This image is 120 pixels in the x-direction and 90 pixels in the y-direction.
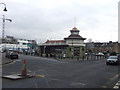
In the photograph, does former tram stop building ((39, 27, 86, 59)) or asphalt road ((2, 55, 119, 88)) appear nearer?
asphalt road ((2, 55, 119, 88))

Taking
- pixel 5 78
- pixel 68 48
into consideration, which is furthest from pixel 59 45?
pixel 5 78

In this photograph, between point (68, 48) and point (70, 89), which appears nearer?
point (70, 89)

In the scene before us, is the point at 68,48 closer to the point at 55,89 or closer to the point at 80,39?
the point at 80,39

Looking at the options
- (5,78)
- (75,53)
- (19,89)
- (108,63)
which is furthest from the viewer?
(75,53)

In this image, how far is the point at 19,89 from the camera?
7156 mm

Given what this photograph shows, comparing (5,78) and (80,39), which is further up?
(80,39)

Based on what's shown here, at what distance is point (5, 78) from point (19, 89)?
9.59 feet

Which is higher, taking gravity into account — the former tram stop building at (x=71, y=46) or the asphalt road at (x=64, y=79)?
the former tram stop building at (x=71, y=46)

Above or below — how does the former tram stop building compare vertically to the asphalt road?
above

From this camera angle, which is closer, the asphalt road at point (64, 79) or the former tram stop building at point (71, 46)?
the asphalt road at point (64, 79)

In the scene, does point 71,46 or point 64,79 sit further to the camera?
point 71,46

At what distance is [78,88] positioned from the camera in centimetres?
772

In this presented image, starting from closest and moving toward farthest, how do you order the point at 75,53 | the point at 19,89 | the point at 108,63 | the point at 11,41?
the point at 19,89, the point at 108,63, the point at 75,53, the point at 11,41

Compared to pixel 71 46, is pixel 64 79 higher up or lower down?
lower down
